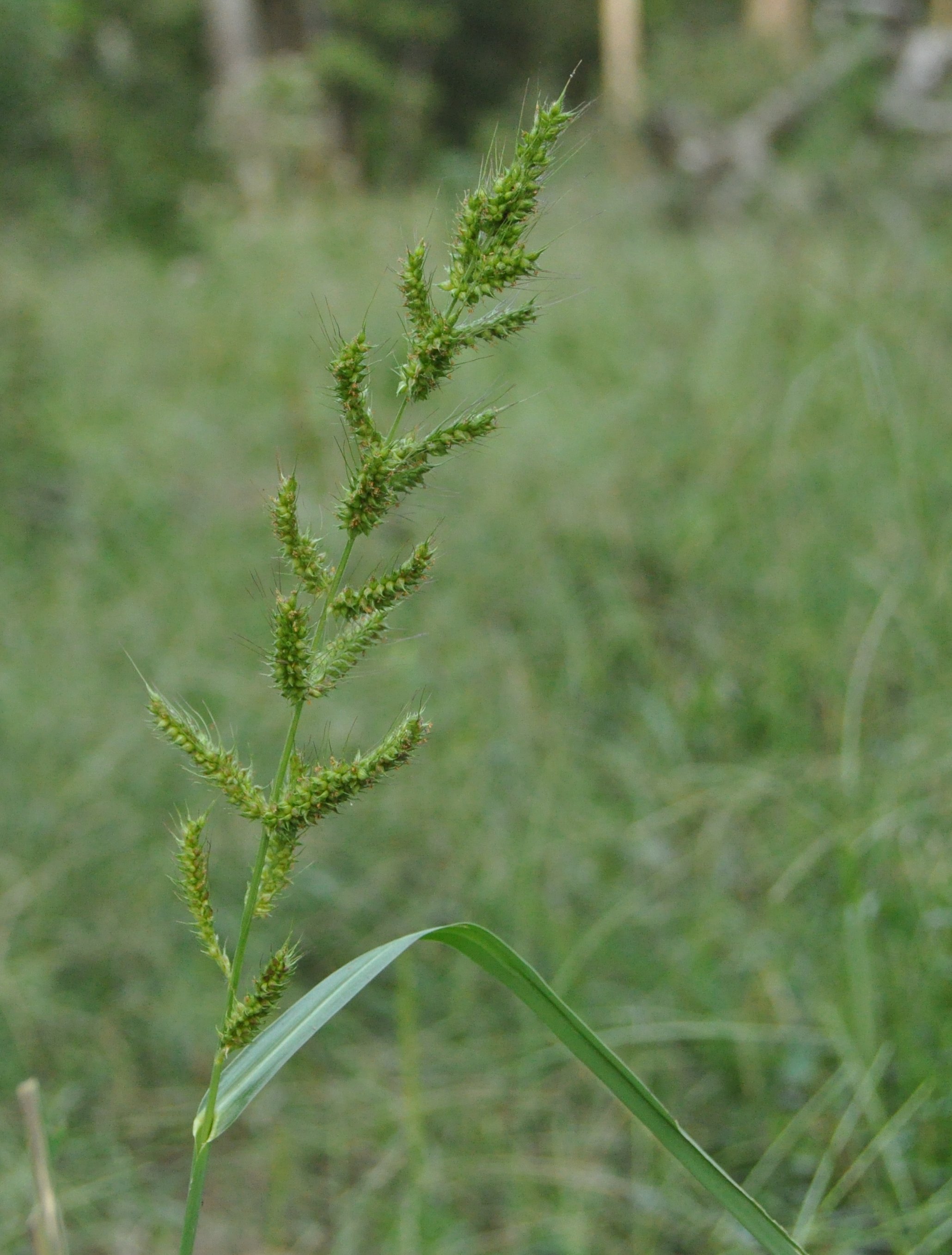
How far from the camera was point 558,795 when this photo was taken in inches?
114

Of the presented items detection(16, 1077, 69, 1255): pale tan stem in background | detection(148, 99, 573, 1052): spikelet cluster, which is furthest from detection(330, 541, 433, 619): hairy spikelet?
detection(16, 1077, 69, 1255): pale tan stem in background

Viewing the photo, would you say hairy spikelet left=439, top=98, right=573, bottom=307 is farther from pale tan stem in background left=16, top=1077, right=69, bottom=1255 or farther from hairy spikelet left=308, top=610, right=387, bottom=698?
pale tan stem in background left=16, top=1077, right=69, bottom=1255

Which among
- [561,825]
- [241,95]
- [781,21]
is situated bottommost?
[561,825]

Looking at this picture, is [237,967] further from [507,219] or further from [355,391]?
[507,219]

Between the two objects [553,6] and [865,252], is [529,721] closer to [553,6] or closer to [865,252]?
[865,252]

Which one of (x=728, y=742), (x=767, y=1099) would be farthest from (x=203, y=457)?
(x=767, y=1099)

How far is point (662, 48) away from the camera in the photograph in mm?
19469

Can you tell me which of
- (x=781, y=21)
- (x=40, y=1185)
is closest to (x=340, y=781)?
(x=40, y=1185)

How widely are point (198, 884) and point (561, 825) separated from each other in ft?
6.96

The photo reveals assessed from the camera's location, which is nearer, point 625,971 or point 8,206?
point 625,971

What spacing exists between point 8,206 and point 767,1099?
8566 millimetres

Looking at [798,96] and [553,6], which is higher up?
[553,6]

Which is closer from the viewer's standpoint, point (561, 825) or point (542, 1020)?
point (542, 1020)

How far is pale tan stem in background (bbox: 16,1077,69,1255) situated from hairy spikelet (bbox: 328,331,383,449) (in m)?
0.55
